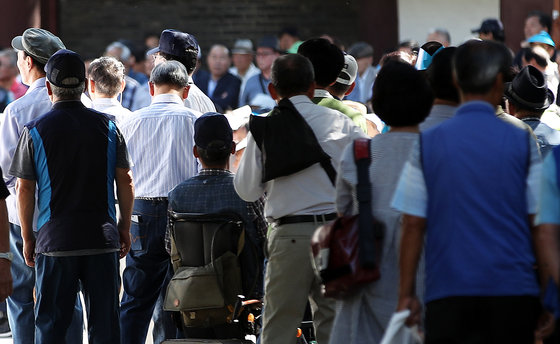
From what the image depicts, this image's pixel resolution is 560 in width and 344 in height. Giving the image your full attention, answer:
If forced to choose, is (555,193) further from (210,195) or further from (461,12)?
(461,12)

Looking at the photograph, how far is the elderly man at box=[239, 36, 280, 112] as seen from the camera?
12484mm

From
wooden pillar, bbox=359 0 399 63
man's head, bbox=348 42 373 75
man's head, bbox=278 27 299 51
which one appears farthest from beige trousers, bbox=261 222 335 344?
wooden pillar, bbox=359 0 399 63

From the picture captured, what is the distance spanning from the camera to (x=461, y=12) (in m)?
15.5

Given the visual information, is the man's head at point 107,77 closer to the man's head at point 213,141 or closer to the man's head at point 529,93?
the man's head at point 213,141

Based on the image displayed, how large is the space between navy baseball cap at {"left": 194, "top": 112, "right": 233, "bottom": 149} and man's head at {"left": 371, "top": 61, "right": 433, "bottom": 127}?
1.62 meters

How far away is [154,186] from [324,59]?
1454 mm

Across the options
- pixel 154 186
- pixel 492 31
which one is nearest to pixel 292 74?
pixel 154 186

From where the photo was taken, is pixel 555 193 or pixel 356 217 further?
pixel 356 217

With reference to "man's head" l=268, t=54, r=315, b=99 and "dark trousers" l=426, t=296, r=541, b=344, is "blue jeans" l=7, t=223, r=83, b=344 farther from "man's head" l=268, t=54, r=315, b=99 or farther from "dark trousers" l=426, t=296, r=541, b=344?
"dark trousers" l=426, t=296, r=541, b=344

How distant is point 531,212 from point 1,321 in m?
5.23

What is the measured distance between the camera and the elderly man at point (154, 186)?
7027 millimetres

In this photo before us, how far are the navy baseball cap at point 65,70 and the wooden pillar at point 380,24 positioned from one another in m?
9.68

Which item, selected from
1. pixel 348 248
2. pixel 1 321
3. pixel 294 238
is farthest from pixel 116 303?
pixel 1 321

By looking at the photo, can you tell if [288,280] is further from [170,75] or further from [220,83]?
[220,83]
